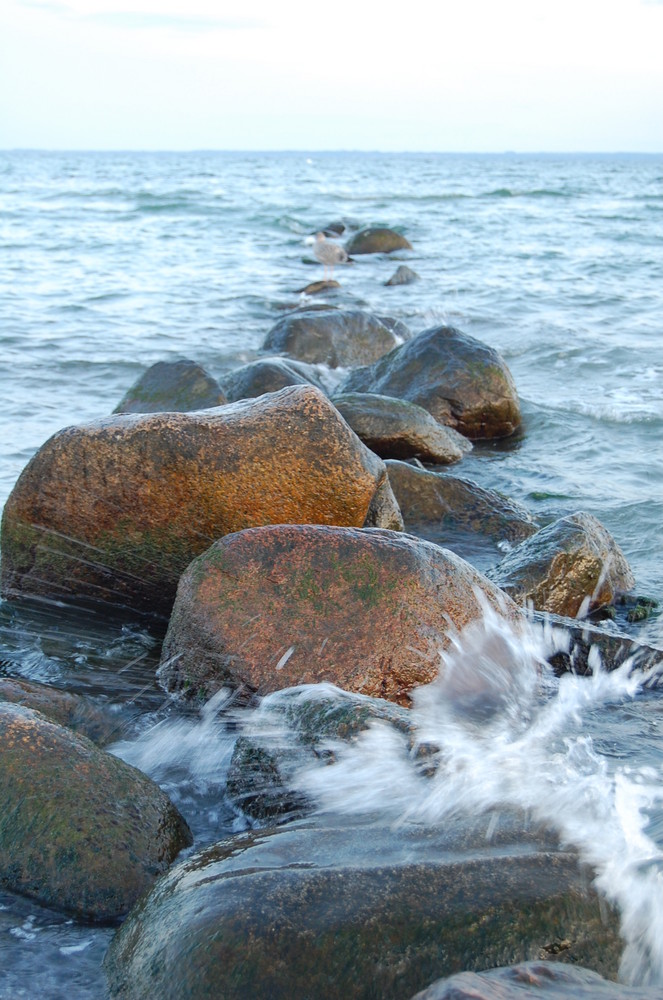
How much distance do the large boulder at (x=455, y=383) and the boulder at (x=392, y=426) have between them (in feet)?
2.69

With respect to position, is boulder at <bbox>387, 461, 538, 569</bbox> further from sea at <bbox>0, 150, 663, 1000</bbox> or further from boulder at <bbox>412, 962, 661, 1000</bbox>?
boulder at <bbox>412, 962, 661, 1000</bbox>

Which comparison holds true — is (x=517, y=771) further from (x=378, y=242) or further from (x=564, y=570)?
(x=378, y=242)

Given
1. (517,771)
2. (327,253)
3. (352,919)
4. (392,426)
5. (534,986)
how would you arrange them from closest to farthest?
(534,986) < (352,919) < (517,771) < (392,426) < (327,253)

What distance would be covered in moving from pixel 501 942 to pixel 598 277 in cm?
1648

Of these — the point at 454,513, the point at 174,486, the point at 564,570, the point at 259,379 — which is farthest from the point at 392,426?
the point at 174,486

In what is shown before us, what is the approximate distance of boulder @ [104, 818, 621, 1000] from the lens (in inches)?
85.1

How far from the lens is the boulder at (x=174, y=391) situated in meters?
7.14

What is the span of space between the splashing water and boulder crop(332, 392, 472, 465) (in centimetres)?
277

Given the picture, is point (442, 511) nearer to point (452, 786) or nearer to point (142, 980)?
point (452, 786)

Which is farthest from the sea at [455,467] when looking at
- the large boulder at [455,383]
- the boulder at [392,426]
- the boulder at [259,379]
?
the boulder at [259,379]

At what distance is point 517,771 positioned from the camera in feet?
10.4

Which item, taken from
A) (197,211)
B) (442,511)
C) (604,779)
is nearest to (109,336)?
(442,511)

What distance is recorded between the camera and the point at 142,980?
2.29 metres

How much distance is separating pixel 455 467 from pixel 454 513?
4.77 feet
